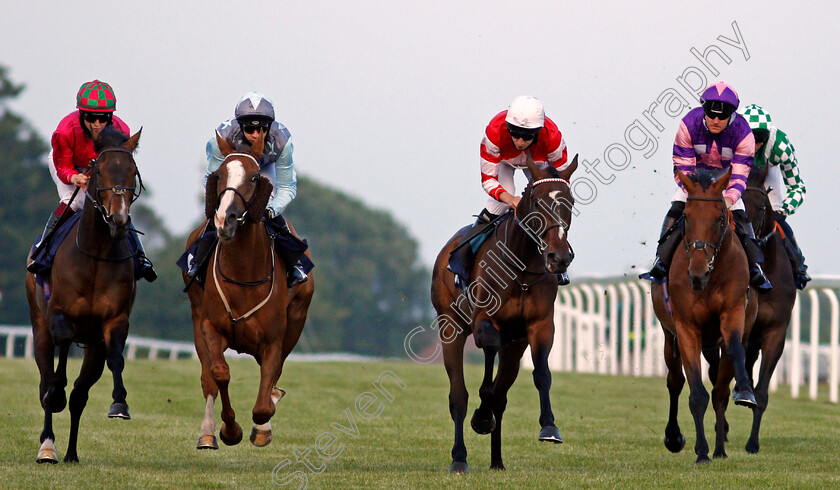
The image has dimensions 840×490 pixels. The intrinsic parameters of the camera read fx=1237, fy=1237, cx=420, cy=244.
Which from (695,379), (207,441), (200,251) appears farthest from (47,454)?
(695,379)

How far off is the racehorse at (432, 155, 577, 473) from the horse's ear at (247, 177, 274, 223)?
5.36 feet

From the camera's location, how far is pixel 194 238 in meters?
9.51

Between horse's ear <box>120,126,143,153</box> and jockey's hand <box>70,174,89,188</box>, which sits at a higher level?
horse's ear <box>120,126,143,153</box>

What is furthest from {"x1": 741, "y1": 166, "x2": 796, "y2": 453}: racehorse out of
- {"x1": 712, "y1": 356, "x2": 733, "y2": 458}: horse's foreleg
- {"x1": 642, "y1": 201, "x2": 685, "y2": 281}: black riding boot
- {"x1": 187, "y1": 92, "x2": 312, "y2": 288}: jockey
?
{"x1": 187, "y1": 92, "x2": 312, "y2": 288}: jockey

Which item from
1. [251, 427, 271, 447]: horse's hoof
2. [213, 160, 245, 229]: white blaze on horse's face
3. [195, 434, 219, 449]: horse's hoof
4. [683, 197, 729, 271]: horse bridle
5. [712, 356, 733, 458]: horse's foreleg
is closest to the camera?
[213, 160, 245, 229]: white blaze on horse's face

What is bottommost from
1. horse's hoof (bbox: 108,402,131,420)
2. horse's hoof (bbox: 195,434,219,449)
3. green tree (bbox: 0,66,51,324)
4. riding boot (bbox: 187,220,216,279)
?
horse's hoof (bbox: 195,434,219,449)

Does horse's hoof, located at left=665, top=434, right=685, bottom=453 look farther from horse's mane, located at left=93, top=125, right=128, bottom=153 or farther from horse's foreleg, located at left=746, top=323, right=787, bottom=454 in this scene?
horse's mane, located at left=93, top=125, right=128, bottom=153

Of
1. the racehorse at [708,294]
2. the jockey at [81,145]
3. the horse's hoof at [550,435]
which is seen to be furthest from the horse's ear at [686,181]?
the jockey at [81,145]

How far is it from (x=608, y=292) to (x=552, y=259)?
1175cm

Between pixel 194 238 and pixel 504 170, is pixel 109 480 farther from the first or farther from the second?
pixel 504 170

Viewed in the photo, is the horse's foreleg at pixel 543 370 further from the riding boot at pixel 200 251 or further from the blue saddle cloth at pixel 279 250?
the riding boot at pixel 200 251

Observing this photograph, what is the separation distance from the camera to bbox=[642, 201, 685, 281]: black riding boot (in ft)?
30.6

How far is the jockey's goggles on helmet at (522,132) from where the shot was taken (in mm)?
8703

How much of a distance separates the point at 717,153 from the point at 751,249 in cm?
78
